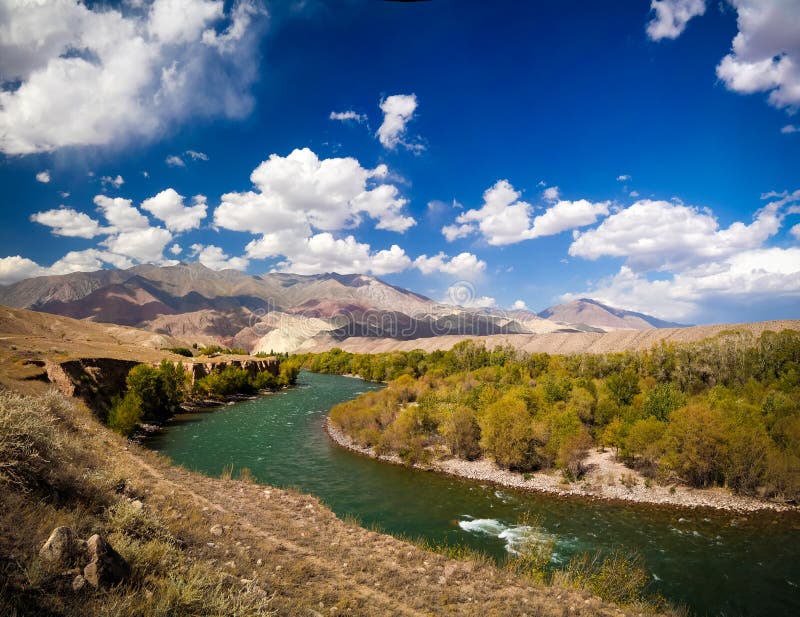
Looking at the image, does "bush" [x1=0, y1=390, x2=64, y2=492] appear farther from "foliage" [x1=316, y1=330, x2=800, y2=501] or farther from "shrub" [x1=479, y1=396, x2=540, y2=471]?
"shrub" [x1=479, y1=396, x2=540, y2=471]

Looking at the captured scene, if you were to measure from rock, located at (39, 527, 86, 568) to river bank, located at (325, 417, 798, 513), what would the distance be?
98.3 feet

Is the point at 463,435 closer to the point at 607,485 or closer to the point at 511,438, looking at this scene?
the point at 511,438

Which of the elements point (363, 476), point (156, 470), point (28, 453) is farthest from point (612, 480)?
point (28, 453)

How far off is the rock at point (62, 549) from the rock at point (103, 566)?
175 millimetres

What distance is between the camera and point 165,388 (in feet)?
173

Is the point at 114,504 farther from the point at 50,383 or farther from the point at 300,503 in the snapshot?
the point at 50,383

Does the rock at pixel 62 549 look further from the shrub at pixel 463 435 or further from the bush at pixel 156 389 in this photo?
the bush at pixel 156 389

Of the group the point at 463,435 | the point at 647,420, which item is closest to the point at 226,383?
the point at 463,435

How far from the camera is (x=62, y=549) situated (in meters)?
6.44

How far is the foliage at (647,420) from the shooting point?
1173 inches

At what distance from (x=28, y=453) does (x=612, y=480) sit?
3525 cm

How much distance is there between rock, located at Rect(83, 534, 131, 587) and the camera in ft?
21.1

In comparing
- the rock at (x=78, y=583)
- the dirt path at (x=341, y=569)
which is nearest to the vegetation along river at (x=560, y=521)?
the dirt path at (x=341, y=569)

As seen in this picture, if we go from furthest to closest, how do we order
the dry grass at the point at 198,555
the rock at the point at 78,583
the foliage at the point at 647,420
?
the foliage at the point at 647,420 → the dry grass at the point at 198,555 → the rock at the point at 78,583
